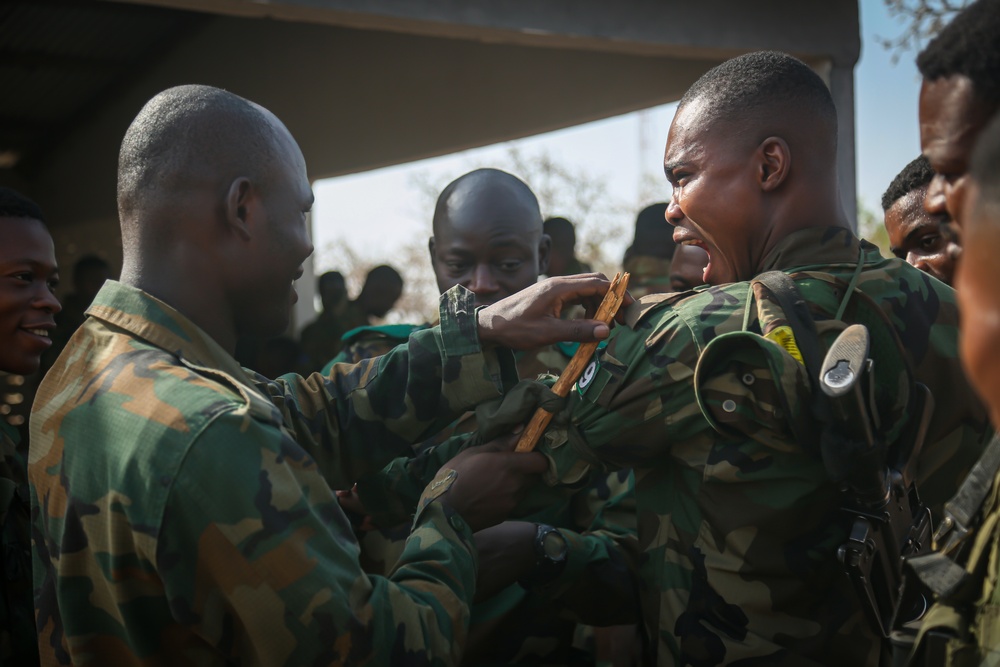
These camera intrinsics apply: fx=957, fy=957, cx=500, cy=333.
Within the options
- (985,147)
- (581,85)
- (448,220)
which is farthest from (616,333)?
(581,85)

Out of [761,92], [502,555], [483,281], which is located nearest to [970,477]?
[761,92]

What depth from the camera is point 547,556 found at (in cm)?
282

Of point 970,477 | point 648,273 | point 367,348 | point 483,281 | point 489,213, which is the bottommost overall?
point 648,273

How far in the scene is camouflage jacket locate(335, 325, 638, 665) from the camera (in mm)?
2953

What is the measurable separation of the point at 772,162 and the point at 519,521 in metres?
1.28

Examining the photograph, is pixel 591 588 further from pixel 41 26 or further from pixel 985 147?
pixel 41 26

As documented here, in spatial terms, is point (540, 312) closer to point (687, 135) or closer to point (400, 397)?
point (400, 397)

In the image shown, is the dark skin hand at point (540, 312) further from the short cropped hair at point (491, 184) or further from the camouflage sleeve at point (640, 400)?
the short cropped hair at point (491, 184)

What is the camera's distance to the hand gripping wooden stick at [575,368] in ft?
8.32

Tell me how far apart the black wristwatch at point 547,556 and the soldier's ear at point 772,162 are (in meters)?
1.17

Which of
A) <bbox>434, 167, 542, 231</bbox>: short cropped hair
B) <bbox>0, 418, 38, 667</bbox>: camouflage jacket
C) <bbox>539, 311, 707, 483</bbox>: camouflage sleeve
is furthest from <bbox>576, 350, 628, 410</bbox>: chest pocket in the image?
<bbox>0, 418, 38, 667</bbox>: camouflage jacket

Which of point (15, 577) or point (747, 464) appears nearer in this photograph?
point (747, 464)

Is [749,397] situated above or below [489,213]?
below

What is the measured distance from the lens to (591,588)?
2.99 metres
